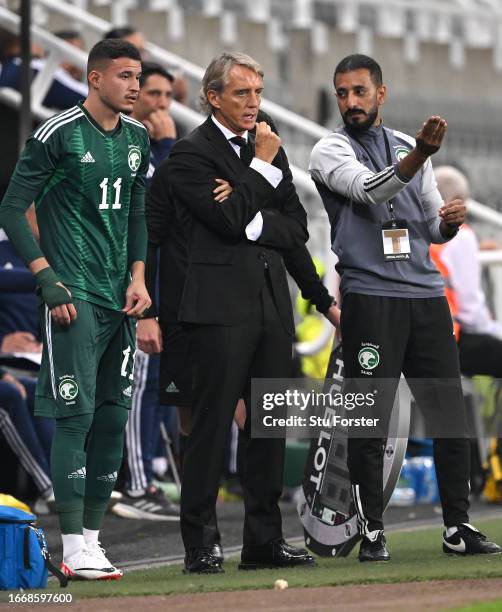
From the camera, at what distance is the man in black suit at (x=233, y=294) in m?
6.50

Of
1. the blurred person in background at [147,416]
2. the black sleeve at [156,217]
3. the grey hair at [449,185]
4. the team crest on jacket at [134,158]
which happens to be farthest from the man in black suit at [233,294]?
the grey hair at [449,185]

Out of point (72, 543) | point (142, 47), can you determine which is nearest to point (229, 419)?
point (72, 543)

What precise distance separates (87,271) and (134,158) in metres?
0.49

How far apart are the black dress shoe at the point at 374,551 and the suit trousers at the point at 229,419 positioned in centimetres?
40

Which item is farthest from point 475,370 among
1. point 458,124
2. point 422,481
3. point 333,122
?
point 458,124

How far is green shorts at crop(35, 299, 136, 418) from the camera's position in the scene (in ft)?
20.7

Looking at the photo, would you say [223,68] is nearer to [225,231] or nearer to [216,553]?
[225,231]

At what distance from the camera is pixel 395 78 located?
21.4 metres

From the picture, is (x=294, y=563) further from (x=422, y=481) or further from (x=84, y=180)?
(x=422, y=481)

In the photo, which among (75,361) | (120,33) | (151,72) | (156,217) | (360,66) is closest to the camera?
(75,361)

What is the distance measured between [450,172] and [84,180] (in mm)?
4439

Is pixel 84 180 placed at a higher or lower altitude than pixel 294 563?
higher

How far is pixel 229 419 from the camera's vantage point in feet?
21.5

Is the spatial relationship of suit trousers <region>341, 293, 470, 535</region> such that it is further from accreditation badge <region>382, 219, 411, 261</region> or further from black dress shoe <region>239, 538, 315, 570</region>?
black dress shoe <region>239, 538, 315, 570</region>
